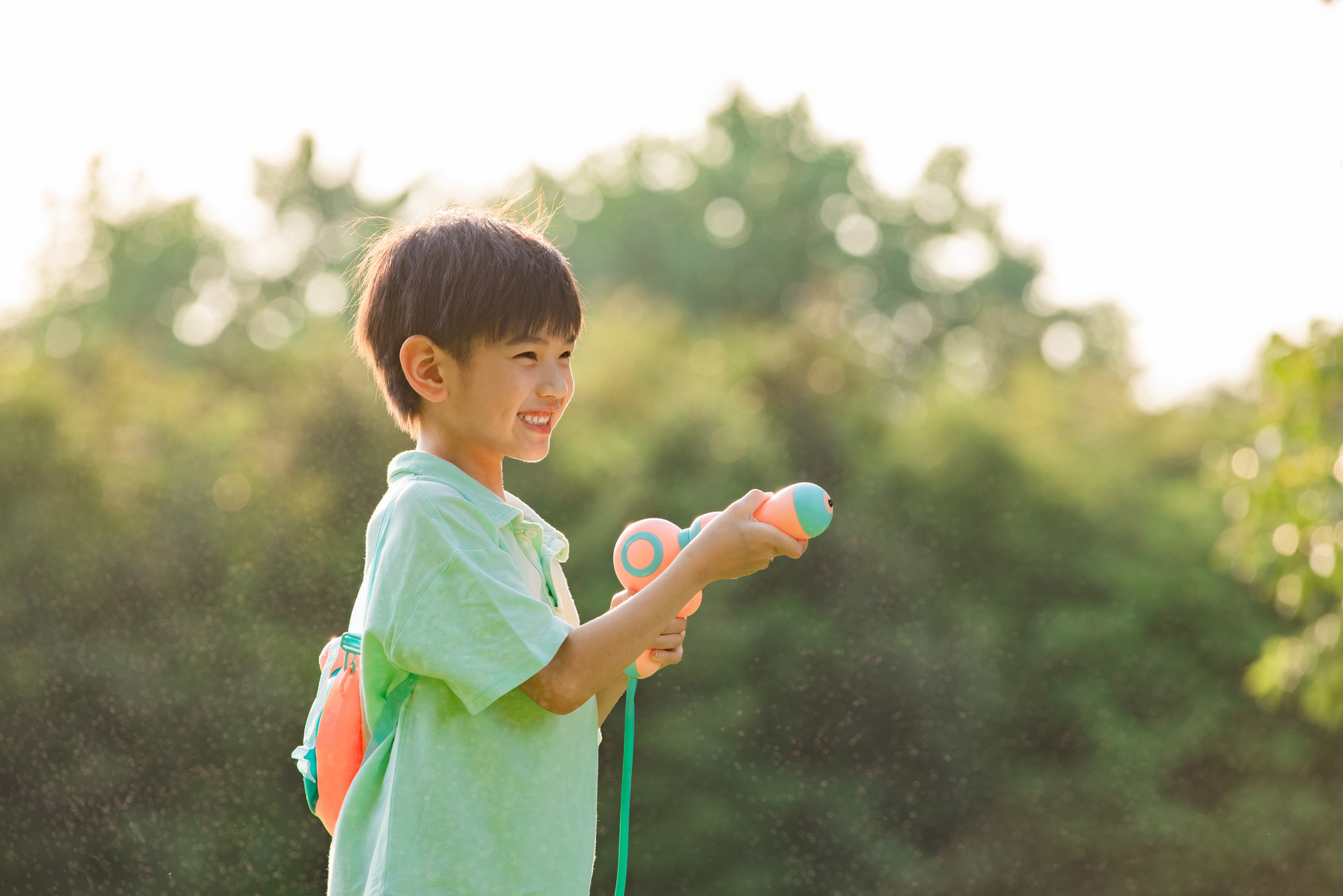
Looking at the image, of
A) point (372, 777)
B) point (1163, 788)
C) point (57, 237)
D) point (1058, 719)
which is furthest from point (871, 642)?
point (57, 237)

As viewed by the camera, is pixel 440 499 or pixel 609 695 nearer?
pixel 440 499

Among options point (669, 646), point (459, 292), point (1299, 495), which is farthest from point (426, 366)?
point (1299, 495)

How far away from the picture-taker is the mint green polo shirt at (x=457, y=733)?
0.94 m

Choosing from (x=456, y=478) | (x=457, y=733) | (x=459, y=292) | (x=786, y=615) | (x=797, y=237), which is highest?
(x=797, y=237)

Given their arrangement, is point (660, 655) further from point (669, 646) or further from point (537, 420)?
point (537, 420)

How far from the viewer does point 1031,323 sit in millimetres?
11469

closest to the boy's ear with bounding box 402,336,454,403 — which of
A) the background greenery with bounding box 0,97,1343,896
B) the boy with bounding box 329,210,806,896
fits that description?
the boy with bounding box 329,210,806,896

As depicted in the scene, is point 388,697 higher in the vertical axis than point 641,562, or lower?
lower

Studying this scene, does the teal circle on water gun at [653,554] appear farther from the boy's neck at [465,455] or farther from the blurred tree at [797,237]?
the blurred tree at [797,237]

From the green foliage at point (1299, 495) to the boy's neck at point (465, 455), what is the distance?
2.01 meters

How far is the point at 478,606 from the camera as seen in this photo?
0.95m

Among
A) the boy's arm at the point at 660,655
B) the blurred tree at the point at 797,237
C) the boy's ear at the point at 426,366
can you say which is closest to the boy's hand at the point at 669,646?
the boy's arm at the point at 660,655

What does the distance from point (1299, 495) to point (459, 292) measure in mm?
2294

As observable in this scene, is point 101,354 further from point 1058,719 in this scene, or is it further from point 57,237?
point 1058,719
